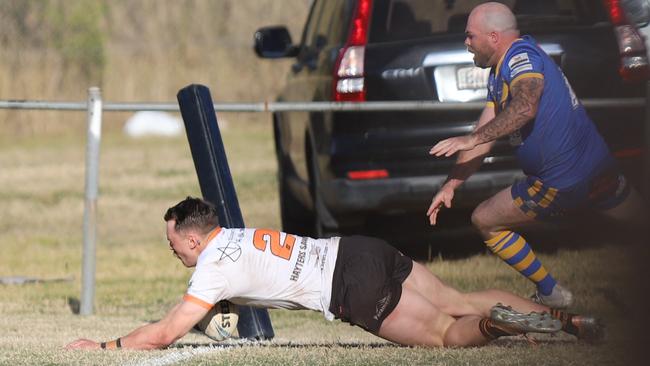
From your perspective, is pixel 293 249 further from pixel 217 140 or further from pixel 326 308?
pixel 217 140

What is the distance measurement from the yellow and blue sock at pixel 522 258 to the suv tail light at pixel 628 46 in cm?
157

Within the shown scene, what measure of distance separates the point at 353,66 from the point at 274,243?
3309 mm

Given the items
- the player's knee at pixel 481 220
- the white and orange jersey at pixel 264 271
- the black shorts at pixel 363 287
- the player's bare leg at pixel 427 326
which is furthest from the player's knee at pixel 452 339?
the player's knee at pixel 481 220

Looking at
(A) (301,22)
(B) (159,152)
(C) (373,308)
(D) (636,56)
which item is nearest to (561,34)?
(D) (636,56)

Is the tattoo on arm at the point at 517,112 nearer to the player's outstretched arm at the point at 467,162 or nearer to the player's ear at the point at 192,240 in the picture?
the player's outstretched arm at the point at 467,162

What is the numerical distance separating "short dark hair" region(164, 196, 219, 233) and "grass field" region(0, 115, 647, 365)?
57cm

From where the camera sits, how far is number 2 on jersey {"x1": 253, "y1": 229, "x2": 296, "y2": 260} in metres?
7.16

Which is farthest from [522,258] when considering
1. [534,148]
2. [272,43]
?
[272,43]

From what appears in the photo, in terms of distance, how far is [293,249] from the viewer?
23.7 feet

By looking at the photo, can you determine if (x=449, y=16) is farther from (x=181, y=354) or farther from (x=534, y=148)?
(x=181, y=354)

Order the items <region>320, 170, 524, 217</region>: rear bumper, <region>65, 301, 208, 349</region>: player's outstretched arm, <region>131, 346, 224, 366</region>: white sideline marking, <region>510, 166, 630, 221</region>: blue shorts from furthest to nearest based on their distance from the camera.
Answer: <region>320, 170, 524, 217</region>: rear bumper
<region>510, 166, 630, 221</region>: blue shorts
<region>65, 301, 208, 349</region>: player's outstretched arm
<region>131, 346, 224, 366</region>: white sideline marking

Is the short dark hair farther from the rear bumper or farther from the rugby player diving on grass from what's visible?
the rear bumper

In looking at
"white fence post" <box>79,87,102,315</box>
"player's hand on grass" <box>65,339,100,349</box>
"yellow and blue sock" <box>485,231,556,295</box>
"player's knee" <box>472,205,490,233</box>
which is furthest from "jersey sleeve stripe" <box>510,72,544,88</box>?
"white fence post" <box>79,87,102,315</box>

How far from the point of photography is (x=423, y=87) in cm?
1027
